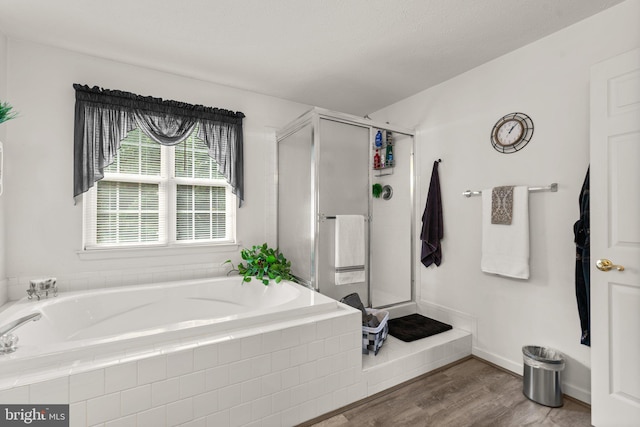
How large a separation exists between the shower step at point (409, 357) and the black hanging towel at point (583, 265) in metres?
0.87

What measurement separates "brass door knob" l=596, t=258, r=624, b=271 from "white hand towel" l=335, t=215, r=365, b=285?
1.61 meters

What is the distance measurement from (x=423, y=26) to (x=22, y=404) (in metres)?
2.92

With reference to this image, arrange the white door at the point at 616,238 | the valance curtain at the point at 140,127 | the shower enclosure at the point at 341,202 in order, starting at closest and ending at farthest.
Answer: the white door at the point at 616,238 < the valance curtain at the point at 140,127 < the shower enclosure at the point at 341,202

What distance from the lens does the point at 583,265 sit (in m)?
1.89

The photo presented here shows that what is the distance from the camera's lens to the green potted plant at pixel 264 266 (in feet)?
9.18

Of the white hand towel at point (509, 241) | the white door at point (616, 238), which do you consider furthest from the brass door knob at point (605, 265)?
the white hand towel at point (509, 241)

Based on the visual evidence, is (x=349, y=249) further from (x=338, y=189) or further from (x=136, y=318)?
(x=136, y=318)

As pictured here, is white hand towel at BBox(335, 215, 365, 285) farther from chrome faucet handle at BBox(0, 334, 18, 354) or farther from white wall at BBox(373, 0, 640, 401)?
chrome faucet handle at BBox(0, 334, 18, 354)

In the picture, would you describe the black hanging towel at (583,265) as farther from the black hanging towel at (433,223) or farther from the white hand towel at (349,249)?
the white hand towel at (349,249)

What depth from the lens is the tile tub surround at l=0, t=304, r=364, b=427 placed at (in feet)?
4.31

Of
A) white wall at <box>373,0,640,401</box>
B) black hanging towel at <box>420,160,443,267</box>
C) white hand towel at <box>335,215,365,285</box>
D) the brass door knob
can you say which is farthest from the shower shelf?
the brass door knob

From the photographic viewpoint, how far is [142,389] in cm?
141

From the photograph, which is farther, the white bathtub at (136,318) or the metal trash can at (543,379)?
the metal trash can at (543,379)

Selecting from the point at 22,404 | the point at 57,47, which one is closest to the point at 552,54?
the point at 22,404
